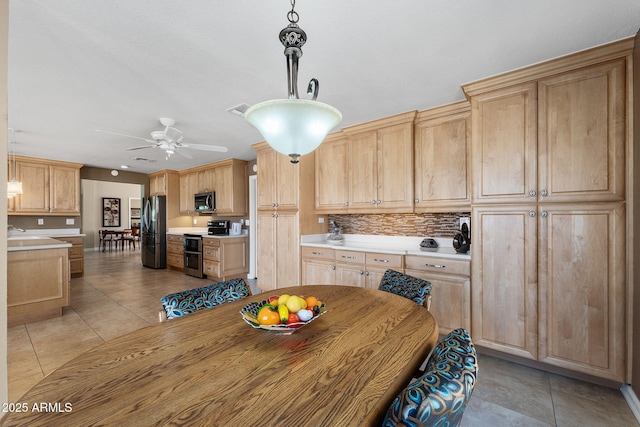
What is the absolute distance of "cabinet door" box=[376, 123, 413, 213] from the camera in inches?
121

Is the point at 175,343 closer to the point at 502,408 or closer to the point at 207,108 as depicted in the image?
the point at 502,408

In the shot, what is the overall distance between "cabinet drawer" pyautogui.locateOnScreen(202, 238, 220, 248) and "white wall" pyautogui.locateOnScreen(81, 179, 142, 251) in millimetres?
5362

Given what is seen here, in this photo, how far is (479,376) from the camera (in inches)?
87.0

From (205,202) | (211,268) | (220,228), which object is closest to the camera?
(211,268)

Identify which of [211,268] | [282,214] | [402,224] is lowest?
[211,268]

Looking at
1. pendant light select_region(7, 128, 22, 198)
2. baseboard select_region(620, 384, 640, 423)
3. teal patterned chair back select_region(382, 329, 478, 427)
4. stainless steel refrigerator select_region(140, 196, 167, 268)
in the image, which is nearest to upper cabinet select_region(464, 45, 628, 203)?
baseboard select_region(620, 384, 640, 423)

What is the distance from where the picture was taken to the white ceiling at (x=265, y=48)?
1550 millimetres

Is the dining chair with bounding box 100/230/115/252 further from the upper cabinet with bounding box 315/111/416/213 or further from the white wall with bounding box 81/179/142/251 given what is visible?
the upper cabinet with bounding box 315/111/416/213

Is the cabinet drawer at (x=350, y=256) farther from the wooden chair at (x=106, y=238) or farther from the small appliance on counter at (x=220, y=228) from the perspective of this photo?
the wooden chair at (x=106, y=238)

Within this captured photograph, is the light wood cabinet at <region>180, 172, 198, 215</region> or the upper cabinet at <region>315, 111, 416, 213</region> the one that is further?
the light wood cabinet at <region>180, 172, 198, 215</region>

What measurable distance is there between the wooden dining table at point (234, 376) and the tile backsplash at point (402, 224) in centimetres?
208

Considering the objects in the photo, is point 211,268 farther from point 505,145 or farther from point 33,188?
point 505,145

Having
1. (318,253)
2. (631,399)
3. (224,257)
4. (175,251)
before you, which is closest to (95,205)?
(175,251)

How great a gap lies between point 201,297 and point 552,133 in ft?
8.82
